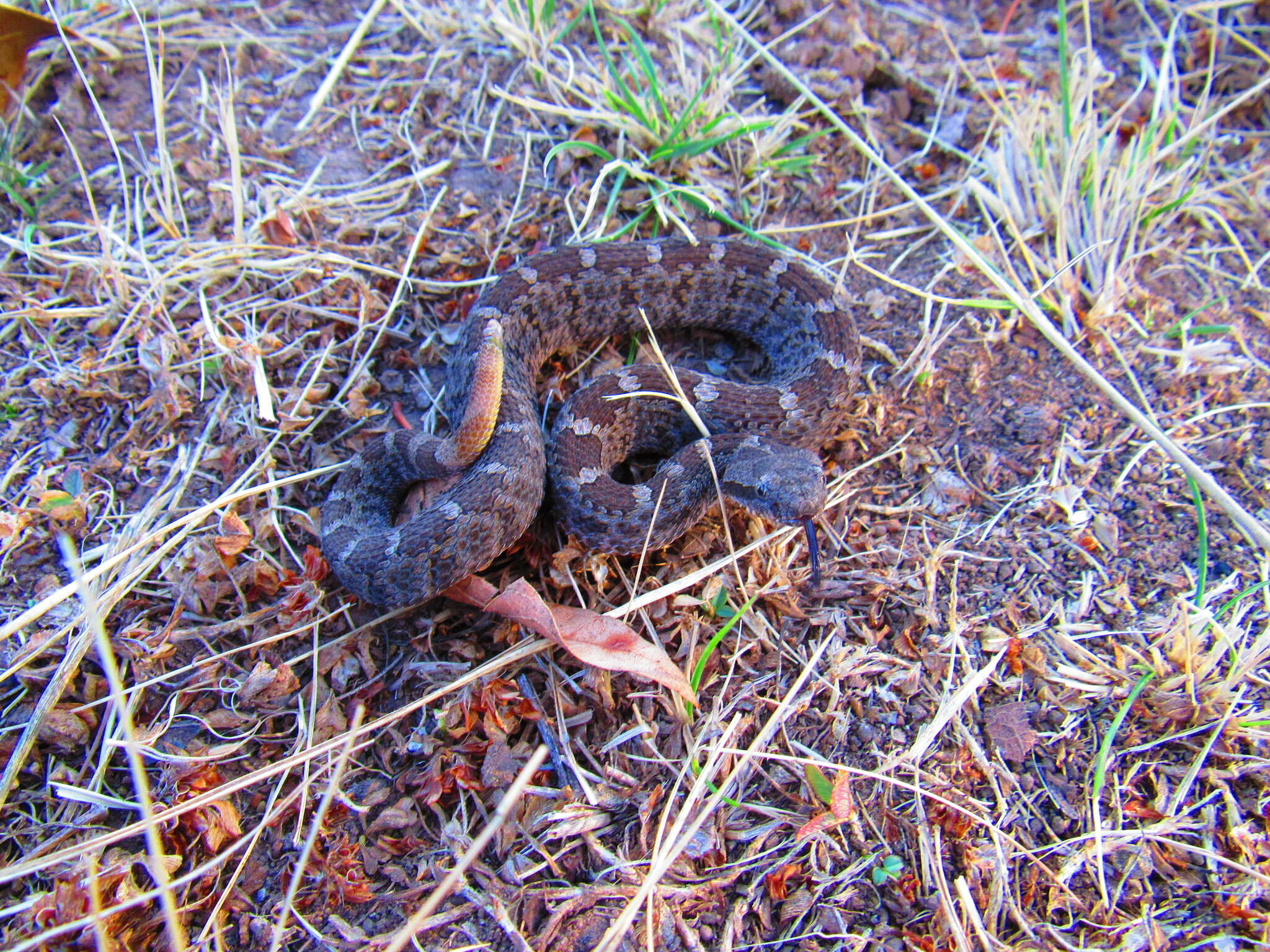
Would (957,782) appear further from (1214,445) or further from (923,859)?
(1214,445)

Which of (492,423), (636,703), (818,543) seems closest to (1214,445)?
(818,543)

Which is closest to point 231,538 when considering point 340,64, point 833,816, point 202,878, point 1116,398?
point 202,878

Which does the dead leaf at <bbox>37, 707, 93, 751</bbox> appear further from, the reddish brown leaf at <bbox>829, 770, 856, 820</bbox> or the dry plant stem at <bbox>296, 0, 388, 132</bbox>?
the dry plant stem at <bbox>296, 0, 388, 132</bbox>

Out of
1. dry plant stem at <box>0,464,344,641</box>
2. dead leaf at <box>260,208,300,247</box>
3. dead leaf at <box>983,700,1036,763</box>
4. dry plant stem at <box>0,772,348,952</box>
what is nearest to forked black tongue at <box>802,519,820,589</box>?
dead leaf at <box>983,700,1036,763</box>

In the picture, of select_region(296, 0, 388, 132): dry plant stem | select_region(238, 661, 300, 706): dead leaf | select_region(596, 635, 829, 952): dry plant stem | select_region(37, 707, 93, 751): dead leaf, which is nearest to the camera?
select_region(596, 635, 829, 952): dry plant stem

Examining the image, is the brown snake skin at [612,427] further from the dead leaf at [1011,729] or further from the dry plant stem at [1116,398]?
the dead leaf at [1011,729]

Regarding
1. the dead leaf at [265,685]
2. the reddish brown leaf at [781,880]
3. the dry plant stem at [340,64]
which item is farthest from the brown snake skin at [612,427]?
the dry plant stem at [340,64]
